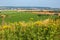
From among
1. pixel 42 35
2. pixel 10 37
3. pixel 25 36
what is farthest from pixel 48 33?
pixel 10 37

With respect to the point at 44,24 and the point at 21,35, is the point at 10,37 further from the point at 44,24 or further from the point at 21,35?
the point at 44,24

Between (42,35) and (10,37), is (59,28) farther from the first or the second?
(10,37)

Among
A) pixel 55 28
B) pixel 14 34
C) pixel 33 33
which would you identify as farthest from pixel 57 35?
pixel 14 34

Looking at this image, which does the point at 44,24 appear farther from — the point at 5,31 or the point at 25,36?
the point at 5,31

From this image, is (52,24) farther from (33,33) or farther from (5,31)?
(5,31)

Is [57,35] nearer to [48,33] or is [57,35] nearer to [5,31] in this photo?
[48,33]

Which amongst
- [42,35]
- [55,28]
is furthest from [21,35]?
[55,28]
